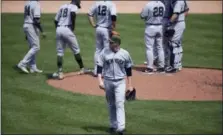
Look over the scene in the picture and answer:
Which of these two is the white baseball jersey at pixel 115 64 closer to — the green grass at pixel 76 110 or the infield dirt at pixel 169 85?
the green grass at pixel 76 110

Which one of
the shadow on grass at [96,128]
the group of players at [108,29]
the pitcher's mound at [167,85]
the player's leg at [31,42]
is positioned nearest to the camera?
the shadow on grass at [96,128]

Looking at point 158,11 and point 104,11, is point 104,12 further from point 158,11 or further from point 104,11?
point 158,11

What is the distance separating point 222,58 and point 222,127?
7356mm

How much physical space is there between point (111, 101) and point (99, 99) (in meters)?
2.46

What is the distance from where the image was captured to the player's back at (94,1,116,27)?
45.0 feet

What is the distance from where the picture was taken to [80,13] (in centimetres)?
2705

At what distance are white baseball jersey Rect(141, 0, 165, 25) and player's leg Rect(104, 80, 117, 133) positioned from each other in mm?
5064

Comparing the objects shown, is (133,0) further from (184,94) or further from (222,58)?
(184,94)

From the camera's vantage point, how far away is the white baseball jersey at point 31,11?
45.8 ft

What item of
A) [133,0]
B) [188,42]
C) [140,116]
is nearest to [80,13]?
A: [133,0]

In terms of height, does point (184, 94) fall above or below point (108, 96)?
below

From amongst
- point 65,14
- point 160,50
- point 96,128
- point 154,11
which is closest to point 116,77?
point 96,128

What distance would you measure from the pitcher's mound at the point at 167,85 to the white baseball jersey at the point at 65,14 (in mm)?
1372

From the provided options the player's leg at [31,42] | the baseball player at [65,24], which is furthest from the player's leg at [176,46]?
the player's leg at [31,42]
